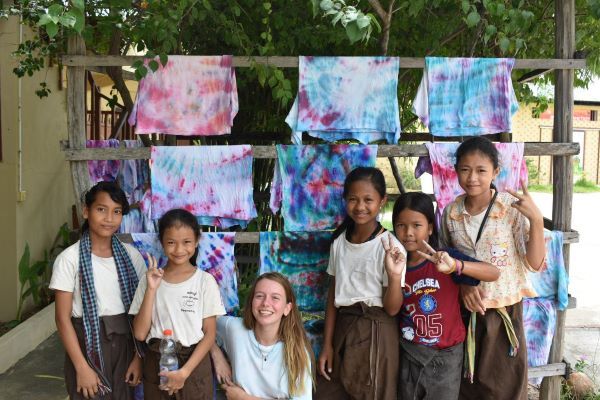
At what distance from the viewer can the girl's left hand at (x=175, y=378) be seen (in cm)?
257

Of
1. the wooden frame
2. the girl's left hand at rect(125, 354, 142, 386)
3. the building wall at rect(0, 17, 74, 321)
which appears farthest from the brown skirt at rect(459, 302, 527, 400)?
the building wall at rect(0, 17, 74, 321)

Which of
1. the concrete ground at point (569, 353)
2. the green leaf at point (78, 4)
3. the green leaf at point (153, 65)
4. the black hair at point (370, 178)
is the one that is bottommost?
the concrete ground at point (569, 353)

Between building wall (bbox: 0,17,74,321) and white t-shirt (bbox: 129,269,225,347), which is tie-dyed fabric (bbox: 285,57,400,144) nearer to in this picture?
white t-shirt (bbox: 129,269,225,347)

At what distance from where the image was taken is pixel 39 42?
478 centimetres

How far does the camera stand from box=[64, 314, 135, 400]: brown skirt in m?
2.71

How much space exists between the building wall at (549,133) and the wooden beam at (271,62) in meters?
19.5

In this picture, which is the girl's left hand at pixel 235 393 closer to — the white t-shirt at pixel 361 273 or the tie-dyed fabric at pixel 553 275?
the white t-shirt at pixel 361 273

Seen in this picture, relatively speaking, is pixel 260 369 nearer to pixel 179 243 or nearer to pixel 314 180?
pixel 179 243

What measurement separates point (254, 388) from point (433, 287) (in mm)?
922

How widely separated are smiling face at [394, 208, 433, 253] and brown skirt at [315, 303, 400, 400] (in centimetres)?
33

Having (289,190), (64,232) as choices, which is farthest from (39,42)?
(289,190)

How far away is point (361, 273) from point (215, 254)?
0.86 m

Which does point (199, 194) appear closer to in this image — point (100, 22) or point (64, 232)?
point (100, 22)

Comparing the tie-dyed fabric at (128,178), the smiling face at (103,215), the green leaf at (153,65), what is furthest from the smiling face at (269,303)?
the green leaf at (153,65)
